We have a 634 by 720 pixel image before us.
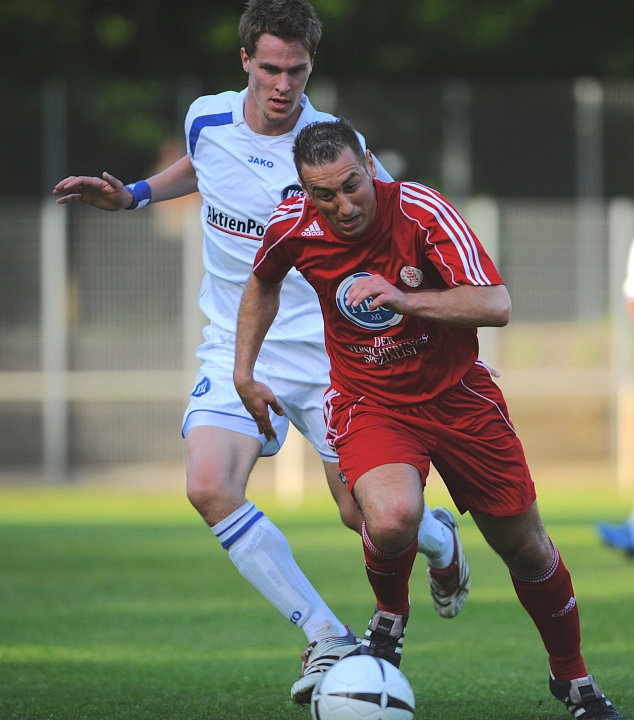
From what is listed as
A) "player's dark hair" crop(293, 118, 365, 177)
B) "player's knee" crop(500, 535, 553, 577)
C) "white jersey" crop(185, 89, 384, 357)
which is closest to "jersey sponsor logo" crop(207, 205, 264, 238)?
"white jersey" crop(185, 89, 384, 357)

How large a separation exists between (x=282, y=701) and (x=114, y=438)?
540 inches

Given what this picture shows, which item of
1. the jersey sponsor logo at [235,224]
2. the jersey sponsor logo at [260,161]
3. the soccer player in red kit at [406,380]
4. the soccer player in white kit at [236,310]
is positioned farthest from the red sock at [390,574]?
the jersey sponsor logo at [260,161]

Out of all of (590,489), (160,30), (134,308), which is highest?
(160,30)

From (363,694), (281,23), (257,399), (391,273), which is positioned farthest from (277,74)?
(363,694)

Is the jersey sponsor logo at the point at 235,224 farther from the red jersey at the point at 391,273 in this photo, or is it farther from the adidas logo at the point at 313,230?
the adidas logo at the point at 313,230

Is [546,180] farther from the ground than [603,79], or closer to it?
closer to it

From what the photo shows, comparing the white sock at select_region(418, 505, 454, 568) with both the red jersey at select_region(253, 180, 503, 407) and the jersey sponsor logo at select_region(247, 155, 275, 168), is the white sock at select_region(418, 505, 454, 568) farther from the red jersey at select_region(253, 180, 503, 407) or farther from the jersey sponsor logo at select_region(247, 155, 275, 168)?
the jersey sponsor logo at select_region(247, 155, 275, 168)

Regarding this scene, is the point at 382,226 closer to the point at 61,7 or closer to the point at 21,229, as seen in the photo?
the point at 21,229

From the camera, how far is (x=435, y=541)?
236 inches

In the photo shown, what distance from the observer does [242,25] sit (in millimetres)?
5562

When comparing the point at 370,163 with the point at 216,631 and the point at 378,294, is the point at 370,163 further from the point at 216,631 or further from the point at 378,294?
the point at 216,631

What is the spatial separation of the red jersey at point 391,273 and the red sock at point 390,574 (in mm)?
525

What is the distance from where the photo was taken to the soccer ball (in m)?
4.28

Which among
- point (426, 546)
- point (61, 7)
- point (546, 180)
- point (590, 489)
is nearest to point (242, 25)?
point (426, 546)
